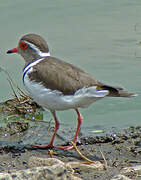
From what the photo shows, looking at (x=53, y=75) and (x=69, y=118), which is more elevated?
(x=53, y=75)

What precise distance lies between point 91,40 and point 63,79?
202 inches

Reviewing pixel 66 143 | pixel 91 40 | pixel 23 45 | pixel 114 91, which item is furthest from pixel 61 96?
pixel 91 40

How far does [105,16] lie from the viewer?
12.7 meters

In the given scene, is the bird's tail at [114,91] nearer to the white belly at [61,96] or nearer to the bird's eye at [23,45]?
the white belly at [61,96]

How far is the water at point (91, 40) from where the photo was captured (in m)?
8.57

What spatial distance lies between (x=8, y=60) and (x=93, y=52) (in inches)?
78.6

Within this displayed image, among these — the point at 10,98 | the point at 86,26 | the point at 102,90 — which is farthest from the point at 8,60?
the point at 102,90

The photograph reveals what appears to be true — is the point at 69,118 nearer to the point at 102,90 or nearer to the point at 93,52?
the point at 102,90

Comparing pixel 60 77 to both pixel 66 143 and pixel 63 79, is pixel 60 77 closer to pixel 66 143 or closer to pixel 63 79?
pixel 63 79

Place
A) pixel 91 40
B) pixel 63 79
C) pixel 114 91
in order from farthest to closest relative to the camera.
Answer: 1. pixel 91 40
2. pixel 63 79
3. pixel 114 91

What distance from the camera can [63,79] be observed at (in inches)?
256

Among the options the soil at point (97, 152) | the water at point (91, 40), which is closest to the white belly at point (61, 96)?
the soil at point (97, 152)

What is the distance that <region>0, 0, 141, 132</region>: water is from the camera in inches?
337

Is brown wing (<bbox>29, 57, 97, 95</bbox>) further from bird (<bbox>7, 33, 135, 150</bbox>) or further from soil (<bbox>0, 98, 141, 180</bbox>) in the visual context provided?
soil (<bbox>0, 98, 141, 180</bbox>)
